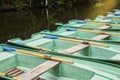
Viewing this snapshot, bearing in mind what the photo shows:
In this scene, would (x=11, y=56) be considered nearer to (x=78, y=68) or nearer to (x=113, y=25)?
(x=78, y=68)

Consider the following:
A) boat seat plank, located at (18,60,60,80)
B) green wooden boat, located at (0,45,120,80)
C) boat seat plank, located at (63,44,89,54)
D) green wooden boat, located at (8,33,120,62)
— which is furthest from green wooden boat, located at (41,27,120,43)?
boat seat plank, located at (18,60,60,80)

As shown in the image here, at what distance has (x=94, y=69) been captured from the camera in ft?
23.1

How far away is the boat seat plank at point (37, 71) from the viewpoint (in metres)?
6.48

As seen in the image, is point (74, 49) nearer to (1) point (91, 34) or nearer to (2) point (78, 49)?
(2) point (78, 49)

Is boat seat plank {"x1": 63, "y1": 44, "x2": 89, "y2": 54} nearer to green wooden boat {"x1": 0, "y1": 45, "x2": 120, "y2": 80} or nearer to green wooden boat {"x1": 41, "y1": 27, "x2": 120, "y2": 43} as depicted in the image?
green wooden boat {"x1": 0, "y1": 45, "x2": 120, "y2": 80}

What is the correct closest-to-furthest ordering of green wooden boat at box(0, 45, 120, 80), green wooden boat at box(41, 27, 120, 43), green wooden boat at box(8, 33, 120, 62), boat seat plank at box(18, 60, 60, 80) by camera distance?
boat seat plank at box(18, 60, 60, 80)
green wooden boat at box(0, 45, 120, 80)
green wooden boat at box(8, 33, 120, 62)
green wooden boat at box(41, 27, 120, 43)

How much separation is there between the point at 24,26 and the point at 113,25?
9.39 m

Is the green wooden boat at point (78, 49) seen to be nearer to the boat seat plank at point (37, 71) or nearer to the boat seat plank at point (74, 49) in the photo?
the boat seat plank at point (74, 49)

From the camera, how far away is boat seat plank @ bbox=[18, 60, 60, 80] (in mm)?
6484

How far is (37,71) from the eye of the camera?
6805mm

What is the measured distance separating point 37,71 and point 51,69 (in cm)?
95

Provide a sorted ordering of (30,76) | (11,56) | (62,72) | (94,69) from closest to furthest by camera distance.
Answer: (30,76), (94,69), (62,72), (11,56)

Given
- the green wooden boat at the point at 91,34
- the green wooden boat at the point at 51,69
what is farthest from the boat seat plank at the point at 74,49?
the green wooden boat at the point at 91,34

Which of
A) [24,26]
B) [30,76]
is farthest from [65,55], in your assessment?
[24,26]
